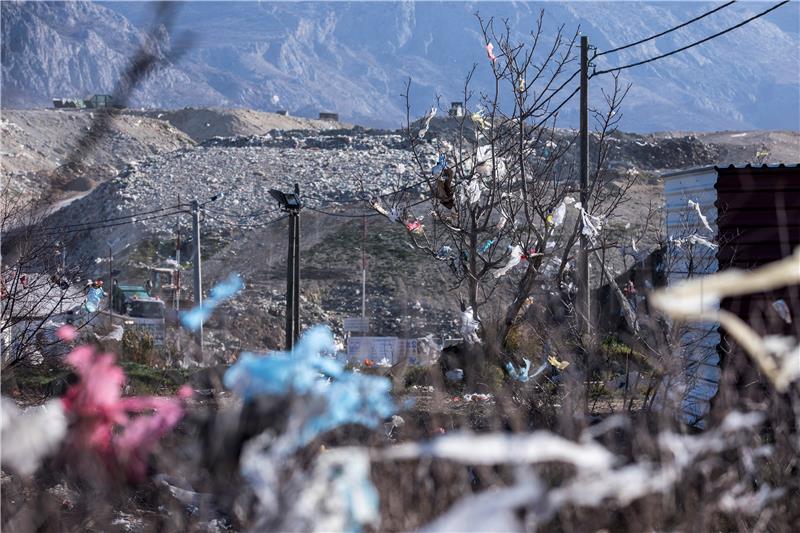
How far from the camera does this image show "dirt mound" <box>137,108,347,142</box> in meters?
90.8

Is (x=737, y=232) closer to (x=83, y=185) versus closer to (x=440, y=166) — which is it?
(x=440, y=166)

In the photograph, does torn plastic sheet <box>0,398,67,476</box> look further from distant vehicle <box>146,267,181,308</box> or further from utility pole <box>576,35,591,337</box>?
distant vehicle <box>146,267,181,308</box>

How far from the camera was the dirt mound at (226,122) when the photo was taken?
90750 millimetres

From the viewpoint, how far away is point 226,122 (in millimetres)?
91500

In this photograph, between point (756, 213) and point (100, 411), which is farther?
point (756, 213)

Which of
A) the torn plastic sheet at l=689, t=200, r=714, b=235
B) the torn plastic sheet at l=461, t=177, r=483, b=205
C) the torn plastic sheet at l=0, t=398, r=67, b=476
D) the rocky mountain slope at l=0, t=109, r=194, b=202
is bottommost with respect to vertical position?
the torn plastic sheet at l=0, t=398, r=67, b=476

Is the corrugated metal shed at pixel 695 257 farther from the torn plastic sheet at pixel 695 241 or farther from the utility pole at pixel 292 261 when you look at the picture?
the utility pole at pixel 292 261

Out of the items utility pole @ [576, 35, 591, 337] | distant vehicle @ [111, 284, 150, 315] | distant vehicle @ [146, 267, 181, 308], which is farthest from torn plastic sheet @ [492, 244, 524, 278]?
distant vehicle @ [146, 267, 181, 308]

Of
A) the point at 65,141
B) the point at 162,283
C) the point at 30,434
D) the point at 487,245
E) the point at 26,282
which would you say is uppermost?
the point at 65,141

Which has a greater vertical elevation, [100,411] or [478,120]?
[478,120]

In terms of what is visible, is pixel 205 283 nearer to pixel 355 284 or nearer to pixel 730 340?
pixel 355 284

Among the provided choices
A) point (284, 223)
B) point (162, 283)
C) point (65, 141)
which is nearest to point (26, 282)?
point (162, 283)

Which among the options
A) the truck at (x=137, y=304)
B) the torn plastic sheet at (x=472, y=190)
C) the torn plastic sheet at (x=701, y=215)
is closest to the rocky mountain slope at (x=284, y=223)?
the truck at (x=137, y=304)

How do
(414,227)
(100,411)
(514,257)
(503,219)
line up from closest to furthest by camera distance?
(100,411) → (514,257) → (503,219) → (414,227)
